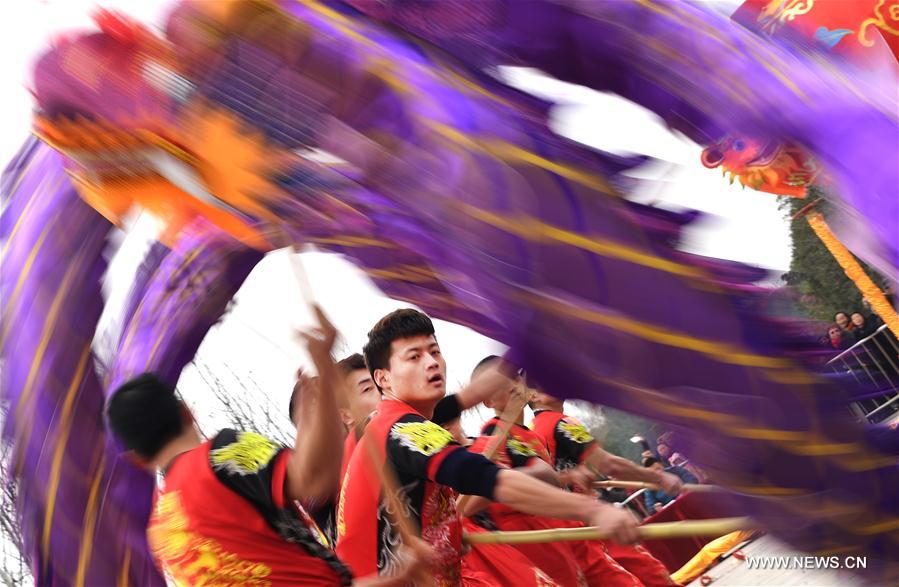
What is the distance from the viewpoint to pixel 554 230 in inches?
88.6

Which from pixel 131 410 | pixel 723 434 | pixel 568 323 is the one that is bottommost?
pixel 723 434

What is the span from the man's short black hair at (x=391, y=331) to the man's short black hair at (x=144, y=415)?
0.84 metres

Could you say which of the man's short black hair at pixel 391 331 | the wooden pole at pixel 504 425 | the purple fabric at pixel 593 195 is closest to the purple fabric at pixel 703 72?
the purple fabric at pixel 593 195

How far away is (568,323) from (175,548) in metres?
1.23

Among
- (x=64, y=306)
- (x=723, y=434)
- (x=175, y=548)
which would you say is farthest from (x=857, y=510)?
(x=64, y=306)

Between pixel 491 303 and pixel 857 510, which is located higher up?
pixel 491 303

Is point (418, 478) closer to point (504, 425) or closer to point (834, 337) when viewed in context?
point (504, 425)

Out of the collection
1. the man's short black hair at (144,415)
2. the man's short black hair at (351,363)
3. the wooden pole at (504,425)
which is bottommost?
the wooden pole at (504,425)

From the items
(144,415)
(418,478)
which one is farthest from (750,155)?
(144,415)

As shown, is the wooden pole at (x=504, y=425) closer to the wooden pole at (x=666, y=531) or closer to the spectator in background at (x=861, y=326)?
the wooden pole at (x=666, y=531)

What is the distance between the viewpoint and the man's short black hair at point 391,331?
3590 millimetres

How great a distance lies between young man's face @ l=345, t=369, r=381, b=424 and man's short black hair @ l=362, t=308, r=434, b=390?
68cm

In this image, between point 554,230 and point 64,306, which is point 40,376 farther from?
point 554,230

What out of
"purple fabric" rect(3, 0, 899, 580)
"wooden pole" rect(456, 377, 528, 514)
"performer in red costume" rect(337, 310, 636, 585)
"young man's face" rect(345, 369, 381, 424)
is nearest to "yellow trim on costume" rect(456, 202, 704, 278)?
"purple fabric" rect(3, 0, 899, 580)
